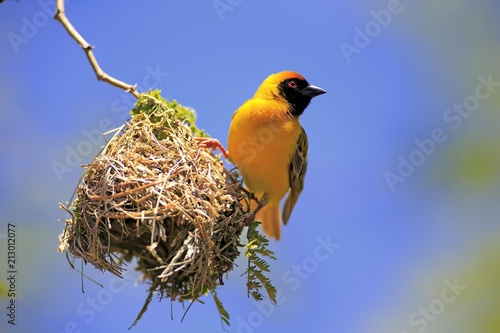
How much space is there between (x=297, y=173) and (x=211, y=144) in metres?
0.74

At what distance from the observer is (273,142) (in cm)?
428

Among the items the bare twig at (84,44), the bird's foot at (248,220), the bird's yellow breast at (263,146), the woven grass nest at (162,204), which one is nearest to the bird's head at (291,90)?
the bird's yellow breast at (263,146)

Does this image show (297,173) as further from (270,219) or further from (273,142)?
(270,219)

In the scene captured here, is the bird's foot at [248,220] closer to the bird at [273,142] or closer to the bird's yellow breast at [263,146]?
the bird at [273,142]

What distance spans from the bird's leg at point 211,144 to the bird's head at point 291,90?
2.10 ft

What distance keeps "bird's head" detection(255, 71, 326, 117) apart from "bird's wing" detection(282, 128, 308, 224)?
0.81ft

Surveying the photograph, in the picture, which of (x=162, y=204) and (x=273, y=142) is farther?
→ (x=273, y=142)

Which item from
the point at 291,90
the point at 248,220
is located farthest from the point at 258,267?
the point at 291,90

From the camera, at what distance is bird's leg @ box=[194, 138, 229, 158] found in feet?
13.3

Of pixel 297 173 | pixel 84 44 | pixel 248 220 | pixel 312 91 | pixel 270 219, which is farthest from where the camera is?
pixel 270 219

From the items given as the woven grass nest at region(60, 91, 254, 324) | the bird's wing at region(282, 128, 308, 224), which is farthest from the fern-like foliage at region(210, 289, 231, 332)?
the bird's wing at region(282, 128, 308, 224)

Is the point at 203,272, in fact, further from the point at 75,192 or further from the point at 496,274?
the point at 496,274

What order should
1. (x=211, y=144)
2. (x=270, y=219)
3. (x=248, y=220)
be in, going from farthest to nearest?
(x=270, y=219) < (x=211, y=144) < (x=248, y=220)

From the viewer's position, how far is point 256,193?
433 cm
